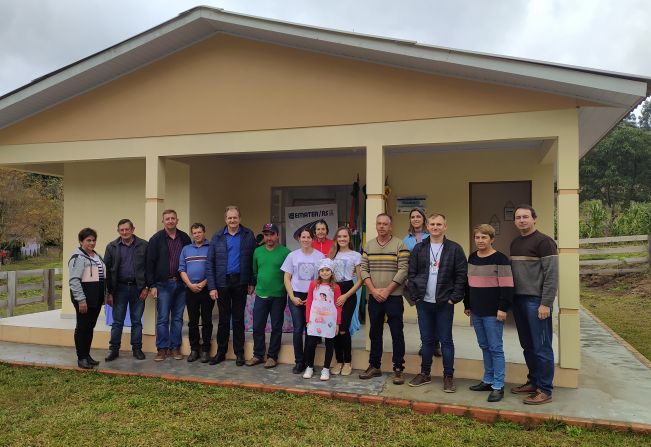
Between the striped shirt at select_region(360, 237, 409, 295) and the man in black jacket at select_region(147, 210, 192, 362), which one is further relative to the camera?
the man in black jacket at select_region(147, 210, 192, 362)

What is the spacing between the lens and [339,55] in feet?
18.2

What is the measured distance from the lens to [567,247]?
4734 mm

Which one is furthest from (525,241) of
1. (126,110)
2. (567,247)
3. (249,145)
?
(126,110)

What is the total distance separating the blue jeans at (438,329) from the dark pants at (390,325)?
0.75 ft

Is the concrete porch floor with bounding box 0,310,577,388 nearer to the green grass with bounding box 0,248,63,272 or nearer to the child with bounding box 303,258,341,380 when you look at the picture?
the child with bounding box 303,258,341,380

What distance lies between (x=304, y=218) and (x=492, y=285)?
4.32 metres

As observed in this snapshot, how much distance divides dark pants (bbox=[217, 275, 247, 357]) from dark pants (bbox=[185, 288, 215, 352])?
0.14 m

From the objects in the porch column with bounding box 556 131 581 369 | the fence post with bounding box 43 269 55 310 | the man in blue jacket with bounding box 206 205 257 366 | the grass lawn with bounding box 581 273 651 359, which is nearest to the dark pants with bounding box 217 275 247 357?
the man in blue jacket with bounding box 206 205 257 366

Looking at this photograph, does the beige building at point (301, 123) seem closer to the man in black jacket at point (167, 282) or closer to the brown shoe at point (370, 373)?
the man in black jacket at point (167, 282)

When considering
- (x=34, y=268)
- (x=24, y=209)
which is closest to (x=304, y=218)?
(x=24, y=209)

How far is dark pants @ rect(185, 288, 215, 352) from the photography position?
18.0 ft

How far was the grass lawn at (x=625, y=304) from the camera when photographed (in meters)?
7.67

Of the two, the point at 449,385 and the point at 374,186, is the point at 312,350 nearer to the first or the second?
the point at 449,385

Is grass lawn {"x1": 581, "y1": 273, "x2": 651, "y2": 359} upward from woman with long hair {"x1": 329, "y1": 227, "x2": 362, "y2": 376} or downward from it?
downward
